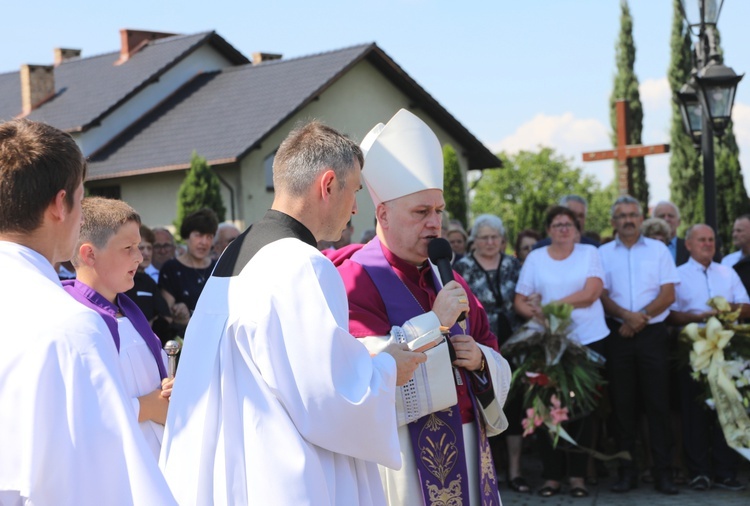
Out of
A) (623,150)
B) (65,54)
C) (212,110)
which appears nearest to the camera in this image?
(623,150)

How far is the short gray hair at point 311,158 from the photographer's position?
3.13m

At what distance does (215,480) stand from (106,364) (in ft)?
3.51

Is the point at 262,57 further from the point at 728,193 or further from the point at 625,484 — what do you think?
the point at 625,484

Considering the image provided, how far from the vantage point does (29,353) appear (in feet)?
6.19

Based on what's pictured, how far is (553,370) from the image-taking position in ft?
25.2

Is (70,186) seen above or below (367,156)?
below

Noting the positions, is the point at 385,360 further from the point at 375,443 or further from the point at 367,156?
the point at 367,156

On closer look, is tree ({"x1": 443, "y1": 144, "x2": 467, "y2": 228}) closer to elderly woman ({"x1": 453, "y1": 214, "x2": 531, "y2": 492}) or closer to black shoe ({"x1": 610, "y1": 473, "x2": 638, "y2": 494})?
elderly woman ({"x1": 453, "y1": 214, "x2": 531, "y2": 492})

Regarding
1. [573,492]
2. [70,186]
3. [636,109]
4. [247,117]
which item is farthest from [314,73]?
[70,186]

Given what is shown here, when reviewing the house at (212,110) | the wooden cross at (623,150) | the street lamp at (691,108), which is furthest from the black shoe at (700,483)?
the house at (212,110)

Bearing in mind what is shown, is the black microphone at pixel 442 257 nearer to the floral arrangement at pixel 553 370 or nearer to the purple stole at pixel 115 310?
the purple stole at pixel 115 310

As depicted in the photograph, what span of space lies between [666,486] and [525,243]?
3.26m

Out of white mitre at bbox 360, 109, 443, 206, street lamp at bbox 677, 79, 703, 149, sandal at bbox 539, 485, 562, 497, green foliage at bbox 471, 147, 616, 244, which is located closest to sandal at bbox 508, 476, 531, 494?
sandal at bbox 539, 485, 562, 497

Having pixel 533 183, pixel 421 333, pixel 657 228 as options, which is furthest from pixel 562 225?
pixel 533 183
